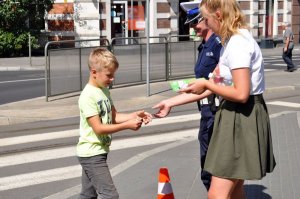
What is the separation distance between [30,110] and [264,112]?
314 inches

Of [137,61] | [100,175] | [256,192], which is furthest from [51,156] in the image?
[137,61]

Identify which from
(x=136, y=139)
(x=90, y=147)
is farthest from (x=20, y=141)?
(x=90, y=147)

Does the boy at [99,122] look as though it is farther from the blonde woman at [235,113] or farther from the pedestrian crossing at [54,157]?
the pedestrian crossing at [54,157]

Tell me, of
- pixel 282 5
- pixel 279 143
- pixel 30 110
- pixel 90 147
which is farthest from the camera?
pixel 282 5

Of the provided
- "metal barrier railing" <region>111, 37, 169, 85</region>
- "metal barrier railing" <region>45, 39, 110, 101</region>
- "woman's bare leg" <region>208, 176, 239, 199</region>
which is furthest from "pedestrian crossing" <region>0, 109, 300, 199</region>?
"metal barrier railing" <region>111, 37, 169, 85</region>

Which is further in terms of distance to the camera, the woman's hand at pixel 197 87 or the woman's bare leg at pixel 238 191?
the woman's bare leg at pixel 238 191

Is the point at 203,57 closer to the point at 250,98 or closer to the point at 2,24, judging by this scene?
the point at 250,98

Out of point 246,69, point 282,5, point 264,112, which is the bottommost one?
point 264,112

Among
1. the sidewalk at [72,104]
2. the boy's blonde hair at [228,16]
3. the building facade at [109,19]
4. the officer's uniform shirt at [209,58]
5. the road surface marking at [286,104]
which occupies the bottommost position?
the road surface marking at [286,104]

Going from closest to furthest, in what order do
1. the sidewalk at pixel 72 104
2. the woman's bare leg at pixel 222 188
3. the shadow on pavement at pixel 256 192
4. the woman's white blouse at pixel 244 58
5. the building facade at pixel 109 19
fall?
the woman's white blouse at pixel 244 58 < the woman's bare leg at pixel 222 188 < the shadow on pavement at pixel 256 192 < the sidewalk at pixel 72 104 < the building facade at pixel 109 19

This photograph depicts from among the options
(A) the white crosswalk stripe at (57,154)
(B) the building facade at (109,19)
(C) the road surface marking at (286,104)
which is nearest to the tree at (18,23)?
(B) the building facade at (109,19)

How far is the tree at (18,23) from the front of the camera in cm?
2448

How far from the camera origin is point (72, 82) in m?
13.3

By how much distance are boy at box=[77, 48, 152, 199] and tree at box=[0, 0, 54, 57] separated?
68.6 ft
